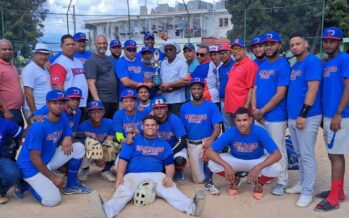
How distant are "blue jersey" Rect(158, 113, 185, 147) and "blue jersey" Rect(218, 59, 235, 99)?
3.77 feet

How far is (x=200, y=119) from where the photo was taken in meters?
5.44

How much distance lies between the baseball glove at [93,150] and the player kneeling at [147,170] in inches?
21.5

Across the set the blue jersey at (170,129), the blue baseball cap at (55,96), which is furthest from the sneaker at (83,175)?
the blue baseball cap at (55,96)

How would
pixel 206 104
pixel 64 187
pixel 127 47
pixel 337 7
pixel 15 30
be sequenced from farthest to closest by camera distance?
pixel 15 30 → pixel 337 7 → pixel 127 47 → pixel 206 104 → pixel 64 187

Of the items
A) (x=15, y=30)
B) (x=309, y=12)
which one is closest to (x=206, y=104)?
(x=309, y=12)

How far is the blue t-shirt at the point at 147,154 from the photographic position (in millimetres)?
4875

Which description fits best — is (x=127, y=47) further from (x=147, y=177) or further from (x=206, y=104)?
(x=147, y=177)

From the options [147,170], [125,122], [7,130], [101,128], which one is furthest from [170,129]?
[7,130]

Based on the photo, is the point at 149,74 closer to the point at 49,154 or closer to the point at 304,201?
the point at 49,154

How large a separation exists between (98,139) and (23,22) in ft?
76.6

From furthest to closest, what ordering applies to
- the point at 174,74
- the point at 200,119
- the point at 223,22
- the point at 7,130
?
the point at 223,22 → the point at 174,74 → the point at 200,119 → the point at 7,130

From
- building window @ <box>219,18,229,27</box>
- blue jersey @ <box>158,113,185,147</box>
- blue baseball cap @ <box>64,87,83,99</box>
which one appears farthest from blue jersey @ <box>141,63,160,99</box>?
building window @ <box>219,18,229,27</box>

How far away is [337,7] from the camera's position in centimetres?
2275

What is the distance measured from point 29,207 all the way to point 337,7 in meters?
23.0
